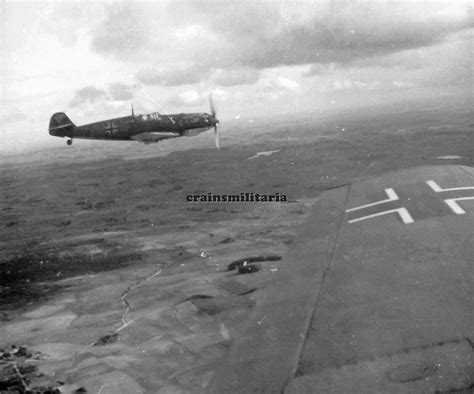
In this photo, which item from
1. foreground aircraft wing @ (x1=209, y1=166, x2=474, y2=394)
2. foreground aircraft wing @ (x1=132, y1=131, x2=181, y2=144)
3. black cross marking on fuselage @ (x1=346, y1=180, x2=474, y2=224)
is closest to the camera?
foreground aircraft wing @ (x1=209, y1=166, x2=474, y2=394)

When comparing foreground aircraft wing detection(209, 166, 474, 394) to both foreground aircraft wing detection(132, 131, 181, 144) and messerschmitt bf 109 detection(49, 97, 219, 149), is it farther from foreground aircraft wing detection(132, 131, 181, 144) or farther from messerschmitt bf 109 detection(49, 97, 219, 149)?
messerschmitt bf 109 detection(49, 97, 219, 149)

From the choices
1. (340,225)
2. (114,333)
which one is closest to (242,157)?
(114,333)

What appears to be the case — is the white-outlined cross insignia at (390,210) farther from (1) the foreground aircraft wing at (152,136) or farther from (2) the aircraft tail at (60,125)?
(2) the aircraft tail at (60,125)

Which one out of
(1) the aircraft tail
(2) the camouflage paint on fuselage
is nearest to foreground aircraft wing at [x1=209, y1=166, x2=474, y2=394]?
(2) the camouflage paint on fuselage

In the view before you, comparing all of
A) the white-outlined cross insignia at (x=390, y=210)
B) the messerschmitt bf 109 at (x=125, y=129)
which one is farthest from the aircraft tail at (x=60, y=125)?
the white-outlined cross insignia at (x=390, y=210)

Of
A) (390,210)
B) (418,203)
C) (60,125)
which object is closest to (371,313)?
(390,210)

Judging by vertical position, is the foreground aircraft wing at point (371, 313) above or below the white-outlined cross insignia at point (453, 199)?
below
